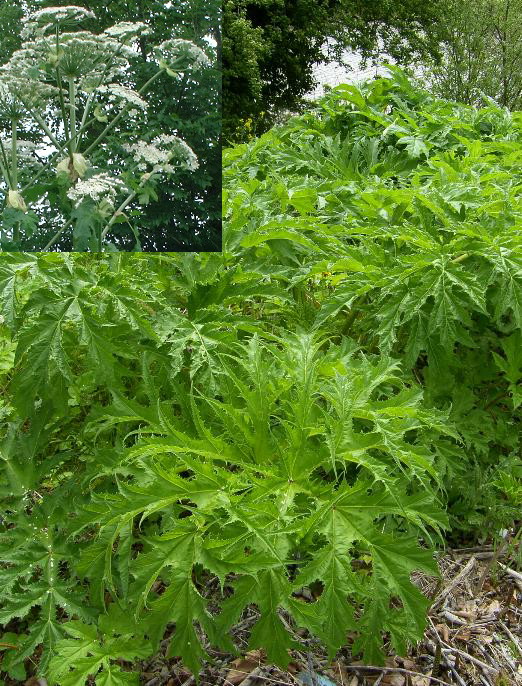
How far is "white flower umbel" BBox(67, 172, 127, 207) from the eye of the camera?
1877mm

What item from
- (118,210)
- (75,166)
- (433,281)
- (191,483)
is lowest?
(191,483)

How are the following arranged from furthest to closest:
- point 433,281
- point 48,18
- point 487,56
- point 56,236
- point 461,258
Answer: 1. point 487,56
2. point 461,258
3. point 433,281
4. point 56,236
5. point 48,18

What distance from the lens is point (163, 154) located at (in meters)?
2.00

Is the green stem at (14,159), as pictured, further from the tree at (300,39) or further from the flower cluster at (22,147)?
the tree at (300,39)

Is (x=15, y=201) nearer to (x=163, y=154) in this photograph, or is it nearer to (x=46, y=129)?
(x=46, y=129)

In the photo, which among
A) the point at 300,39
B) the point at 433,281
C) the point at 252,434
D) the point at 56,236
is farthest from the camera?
the point at 300,39

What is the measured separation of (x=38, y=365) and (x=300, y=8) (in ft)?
49.6

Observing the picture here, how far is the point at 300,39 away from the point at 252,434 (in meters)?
15.0

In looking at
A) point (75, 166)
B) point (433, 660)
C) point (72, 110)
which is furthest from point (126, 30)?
point (433, 660)

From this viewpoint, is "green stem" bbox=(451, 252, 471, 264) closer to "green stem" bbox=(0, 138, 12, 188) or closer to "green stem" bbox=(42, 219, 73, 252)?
"green stem" bbox=(42, 219, 73, 252)

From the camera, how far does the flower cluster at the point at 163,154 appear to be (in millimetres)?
1970

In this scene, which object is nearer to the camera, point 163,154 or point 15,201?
point 15,201

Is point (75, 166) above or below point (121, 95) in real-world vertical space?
below

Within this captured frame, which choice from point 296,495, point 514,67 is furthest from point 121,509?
point 514,67
